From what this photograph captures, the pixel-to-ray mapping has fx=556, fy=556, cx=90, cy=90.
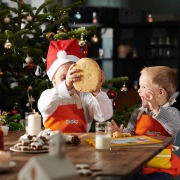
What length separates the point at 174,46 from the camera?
35.8 feet

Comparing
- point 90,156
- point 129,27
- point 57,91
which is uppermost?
point 129,27

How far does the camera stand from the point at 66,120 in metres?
3.54

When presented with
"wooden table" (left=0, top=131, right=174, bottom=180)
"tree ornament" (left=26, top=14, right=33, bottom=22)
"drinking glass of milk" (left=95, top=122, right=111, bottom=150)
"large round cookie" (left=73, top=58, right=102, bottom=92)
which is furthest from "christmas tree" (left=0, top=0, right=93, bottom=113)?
"drinking glass of milk" (left=95, top=122, right=111, bottom=150)

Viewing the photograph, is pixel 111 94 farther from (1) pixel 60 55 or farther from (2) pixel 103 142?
(2) pixel 103 142

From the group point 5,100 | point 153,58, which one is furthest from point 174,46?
point 5,100

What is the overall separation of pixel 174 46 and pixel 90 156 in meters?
8.71

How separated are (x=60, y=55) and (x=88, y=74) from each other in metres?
0.54

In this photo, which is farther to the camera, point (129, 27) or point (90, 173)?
point (129, 27)

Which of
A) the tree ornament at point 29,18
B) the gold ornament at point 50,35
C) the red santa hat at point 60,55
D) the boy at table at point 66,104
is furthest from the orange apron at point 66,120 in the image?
the tree ornament at point 29,18

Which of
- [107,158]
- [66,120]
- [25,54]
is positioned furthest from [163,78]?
[25,54]

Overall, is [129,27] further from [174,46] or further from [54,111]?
[54,111]

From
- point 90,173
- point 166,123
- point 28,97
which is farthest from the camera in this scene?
point 28,97

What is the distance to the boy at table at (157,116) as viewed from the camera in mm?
3186

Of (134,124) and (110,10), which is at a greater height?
(110,10)
